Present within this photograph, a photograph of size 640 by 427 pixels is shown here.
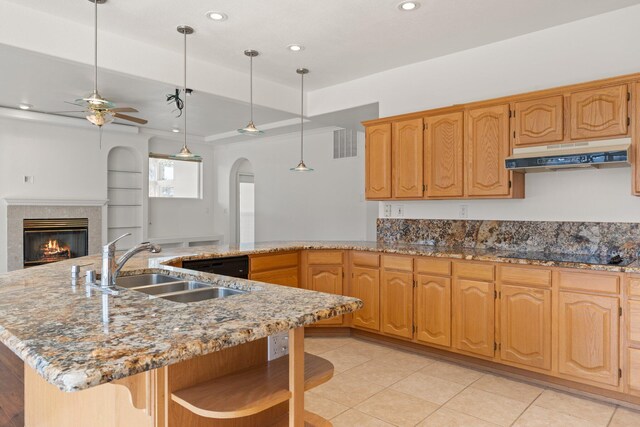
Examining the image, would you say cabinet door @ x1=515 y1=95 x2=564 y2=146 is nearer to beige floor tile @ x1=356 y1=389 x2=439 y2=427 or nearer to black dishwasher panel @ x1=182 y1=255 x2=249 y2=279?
beige floor tile @ x1=356 y1=389 x2=439 y2=427

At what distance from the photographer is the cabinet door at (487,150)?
11.6ft

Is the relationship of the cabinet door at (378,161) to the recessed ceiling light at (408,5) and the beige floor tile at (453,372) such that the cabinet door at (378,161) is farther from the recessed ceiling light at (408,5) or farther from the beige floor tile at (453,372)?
the beige floor tile at (453,372)

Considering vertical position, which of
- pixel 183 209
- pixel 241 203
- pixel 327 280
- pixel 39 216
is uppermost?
pixel 241 203

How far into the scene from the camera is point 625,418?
2.62 meters

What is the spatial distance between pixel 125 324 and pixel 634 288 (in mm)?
2918

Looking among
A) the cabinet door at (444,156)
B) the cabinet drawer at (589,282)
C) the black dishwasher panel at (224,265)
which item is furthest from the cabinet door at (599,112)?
the black dishwasher panel at (224,265)

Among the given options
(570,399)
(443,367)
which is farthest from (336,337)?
(570,399)

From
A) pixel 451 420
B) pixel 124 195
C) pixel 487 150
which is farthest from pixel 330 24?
pixel 124 195

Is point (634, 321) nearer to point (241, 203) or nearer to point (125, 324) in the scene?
point (125, 324)

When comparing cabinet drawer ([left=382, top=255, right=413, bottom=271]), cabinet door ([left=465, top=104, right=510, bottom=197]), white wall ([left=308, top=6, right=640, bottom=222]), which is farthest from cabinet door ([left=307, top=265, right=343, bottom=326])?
cabinet door ([left=465, top=104, right=510, bottom=197])

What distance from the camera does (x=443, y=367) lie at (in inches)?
138

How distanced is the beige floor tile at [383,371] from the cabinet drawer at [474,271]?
88 centimetres

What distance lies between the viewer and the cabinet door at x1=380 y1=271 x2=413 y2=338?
3.78 meters

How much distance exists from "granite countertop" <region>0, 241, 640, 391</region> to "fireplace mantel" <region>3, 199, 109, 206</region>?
5069 millimetres
